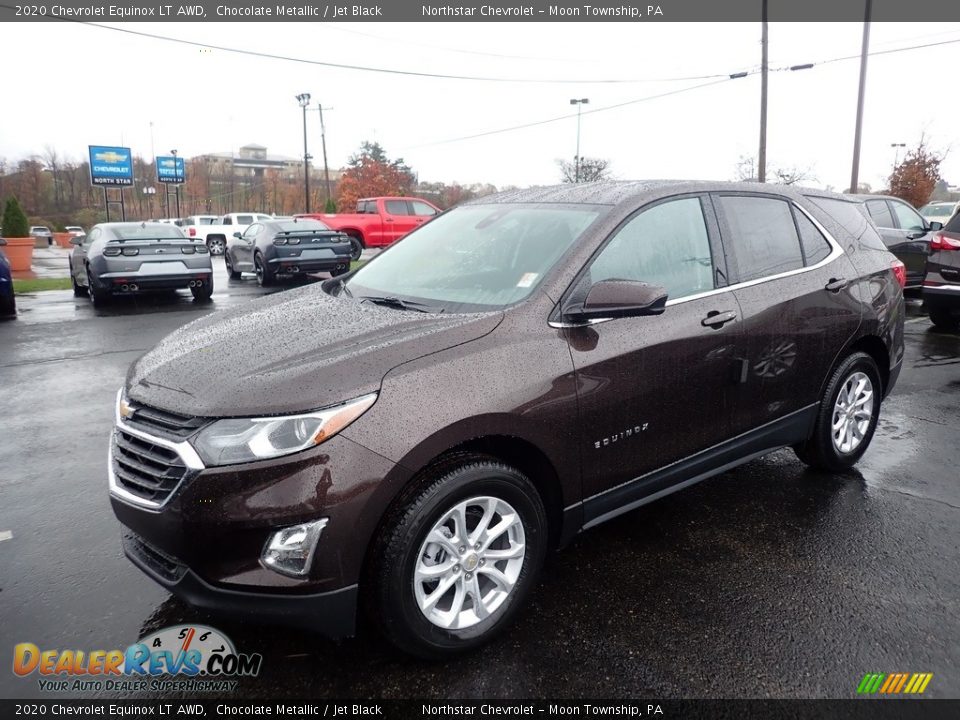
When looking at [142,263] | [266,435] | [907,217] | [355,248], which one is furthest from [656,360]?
[355,248]

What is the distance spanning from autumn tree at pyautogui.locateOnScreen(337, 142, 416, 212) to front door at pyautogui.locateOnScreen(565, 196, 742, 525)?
59382 mm

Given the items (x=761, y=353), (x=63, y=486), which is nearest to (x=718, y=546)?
(x=761, y=353)

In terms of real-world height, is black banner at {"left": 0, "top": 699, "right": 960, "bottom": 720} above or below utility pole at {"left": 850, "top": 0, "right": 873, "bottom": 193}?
below

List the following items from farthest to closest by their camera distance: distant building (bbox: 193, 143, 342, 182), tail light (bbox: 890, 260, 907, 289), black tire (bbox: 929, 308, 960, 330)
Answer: distant building (bbox: 193, 143, 342, 182) < black tire (bbox: 929, 308, 960, 330) < tail light (bbox: 890, 260, 907, 289)

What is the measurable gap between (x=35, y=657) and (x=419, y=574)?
149 cm

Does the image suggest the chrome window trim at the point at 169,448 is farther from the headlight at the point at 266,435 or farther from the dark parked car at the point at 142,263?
the dark parked car at the point at 142,263

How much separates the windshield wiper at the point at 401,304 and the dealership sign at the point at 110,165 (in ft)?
144

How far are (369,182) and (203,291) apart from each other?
2066 inches

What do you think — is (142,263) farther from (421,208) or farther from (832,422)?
(421,208)

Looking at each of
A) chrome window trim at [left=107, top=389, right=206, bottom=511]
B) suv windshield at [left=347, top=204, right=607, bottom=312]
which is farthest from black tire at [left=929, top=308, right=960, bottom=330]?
chrome window trim at [left=107, top=389, right=206, bottom=511]

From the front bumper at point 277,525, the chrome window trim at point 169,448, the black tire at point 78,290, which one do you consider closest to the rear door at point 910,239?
the front bumper at point 277,525

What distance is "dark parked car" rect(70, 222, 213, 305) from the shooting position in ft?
36.7

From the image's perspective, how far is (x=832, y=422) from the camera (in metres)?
4.05

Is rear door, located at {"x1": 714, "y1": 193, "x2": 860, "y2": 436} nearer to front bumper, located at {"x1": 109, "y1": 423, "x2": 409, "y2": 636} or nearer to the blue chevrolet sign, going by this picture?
front bumper, located at {"x1": 109, "y1": 423, "x2": 409, "y2": 636}
